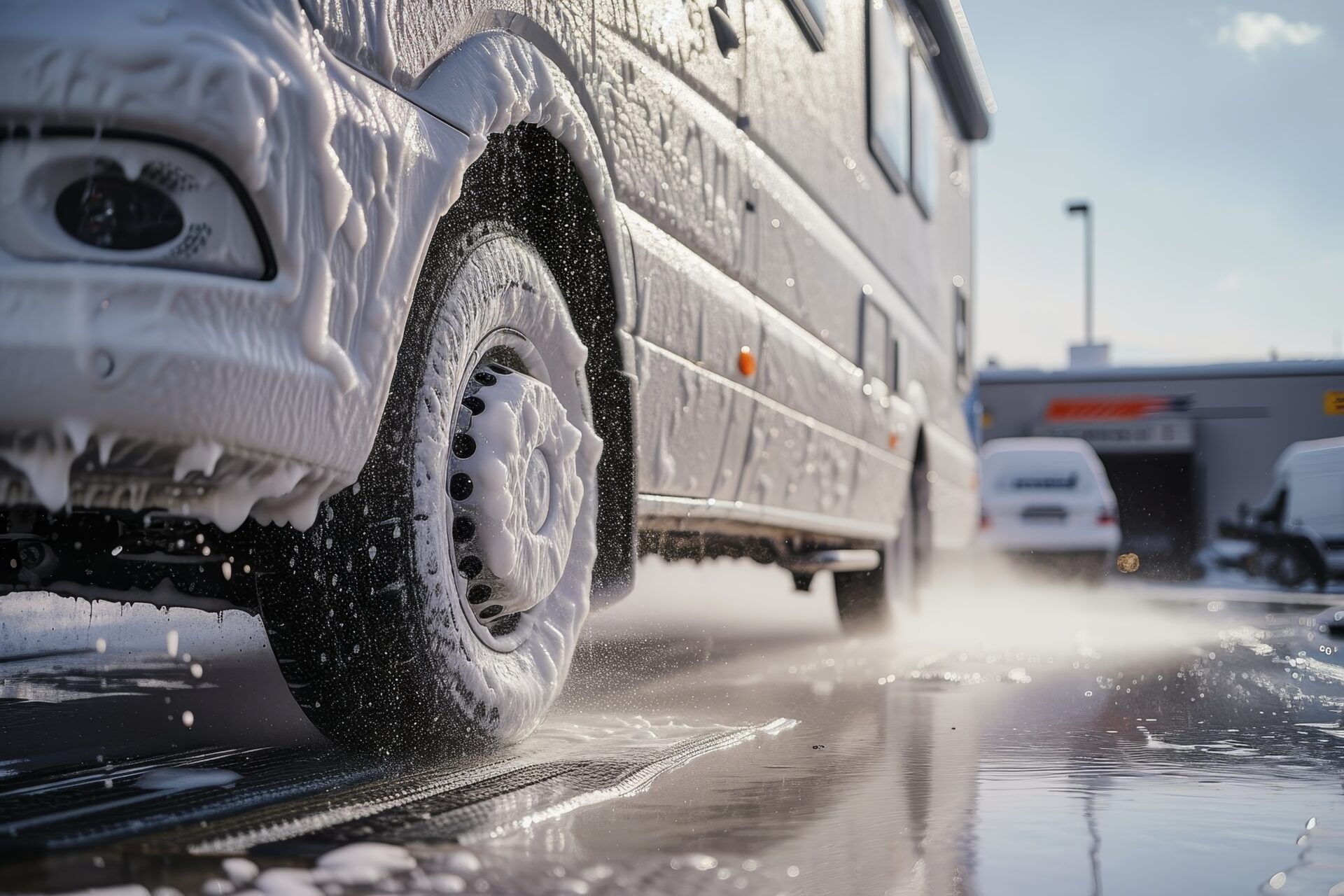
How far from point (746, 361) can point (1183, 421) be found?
24.4 meters

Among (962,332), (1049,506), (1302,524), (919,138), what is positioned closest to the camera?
(919,138)

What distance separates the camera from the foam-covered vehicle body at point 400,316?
1.72m

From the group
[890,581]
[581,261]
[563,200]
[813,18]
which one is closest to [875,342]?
[813,18]

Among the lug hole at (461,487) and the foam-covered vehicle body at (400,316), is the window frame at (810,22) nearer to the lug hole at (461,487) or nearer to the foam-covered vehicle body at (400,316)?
the foam-covered vehicle body at (400,316)

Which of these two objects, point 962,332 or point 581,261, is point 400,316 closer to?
point 581,261

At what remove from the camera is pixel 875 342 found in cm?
569

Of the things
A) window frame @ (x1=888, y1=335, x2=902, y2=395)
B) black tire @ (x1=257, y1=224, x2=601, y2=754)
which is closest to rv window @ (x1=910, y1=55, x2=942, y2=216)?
window frame @ (x1=888, y1=335, x2=902, y2=395)

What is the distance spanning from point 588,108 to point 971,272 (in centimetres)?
676

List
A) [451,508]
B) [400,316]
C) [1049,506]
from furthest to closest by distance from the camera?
[1049,506] < [451,508] < [400,316]

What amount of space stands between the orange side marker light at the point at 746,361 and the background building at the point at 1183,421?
22790 millimetres

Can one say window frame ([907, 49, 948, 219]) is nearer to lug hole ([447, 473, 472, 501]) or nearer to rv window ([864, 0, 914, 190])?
rv window ([864, 0, 914, 190])

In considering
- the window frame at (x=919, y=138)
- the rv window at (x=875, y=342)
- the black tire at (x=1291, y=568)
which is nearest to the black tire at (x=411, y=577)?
the rv window at (x=875, y=342)

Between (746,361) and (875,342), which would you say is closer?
(746,361)

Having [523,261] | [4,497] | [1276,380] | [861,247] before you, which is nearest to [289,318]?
[4,497]
